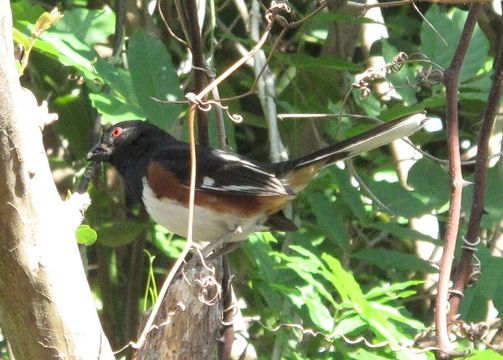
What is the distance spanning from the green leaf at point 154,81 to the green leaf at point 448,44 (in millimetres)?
762

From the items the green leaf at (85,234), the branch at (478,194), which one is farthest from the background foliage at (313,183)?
the branch at (478,194)

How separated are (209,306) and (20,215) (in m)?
0.90

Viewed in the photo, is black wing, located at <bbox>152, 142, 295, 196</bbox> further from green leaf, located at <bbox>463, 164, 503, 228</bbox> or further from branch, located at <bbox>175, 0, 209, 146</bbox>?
branch, located at <bbox>175, 0, 209, 146</bbox>

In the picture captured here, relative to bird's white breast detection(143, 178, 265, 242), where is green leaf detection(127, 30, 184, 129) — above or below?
above

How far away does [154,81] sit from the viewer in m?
2.89

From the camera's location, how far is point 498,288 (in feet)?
8.28

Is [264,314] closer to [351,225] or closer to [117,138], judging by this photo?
[351,225]

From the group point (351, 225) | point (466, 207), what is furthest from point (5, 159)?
point (351, 225)

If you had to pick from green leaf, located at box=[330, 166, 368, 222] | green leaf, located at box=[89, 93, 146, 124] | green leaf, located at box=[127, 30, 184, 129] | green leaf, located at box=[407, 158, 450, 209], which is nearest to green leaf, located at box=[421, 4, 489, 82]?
green leaf, located at box=[407, 158, 450, 209]

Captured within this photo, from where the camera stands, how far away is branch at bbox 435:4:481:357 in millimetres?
1850

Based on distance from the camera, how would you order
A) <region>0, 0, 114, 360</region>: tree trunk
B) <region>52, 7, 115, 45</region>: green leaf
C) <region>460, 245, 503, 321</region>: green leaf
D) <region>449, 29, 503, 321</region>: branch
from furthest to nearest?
<region>52, 7, 115, 45</region>: green leaf, <region>460, 245, 503, 321</region>: green leaf, <region>449, 29, 503, 321</region>: branch, <region>0, 0, 114, 360</region>: tree trunk

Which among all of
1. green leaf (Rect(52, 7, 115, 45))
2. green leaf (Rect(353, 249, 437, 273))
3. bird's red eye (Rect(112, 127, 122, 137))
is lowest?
Answer: green leaf (Rect(353, 249, 437, 273))

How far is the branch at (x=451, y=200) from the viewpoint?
72.8 inches

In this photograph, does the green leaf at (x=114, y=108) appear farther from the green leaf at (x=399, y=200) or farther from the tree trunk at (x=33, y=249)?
the tree trunk at (x=33, y=249)
